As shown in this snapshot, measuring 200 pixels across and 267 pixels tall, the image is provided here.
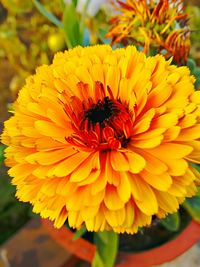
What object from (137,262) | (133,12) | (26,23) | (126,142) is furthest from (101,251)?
(26,23)

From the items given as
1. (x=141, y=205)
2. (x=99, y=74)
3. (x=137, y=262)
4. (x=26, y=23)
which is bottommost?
(x=137, y=262)

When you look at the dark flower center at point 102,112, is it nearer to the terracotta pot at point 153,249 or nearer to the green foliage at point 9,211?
the terracotta pot at point 153,249

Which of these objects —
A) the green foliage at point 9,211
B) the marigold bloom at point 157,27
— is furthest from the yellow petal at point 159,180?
the green foliage at point 9,211

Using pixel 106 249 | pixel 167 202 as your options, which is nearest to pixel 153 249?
pixel 106 249

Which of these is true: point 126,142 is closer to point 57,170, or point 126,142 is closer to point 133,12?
point 57,170

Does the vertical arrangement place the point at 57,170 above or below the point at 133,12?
below

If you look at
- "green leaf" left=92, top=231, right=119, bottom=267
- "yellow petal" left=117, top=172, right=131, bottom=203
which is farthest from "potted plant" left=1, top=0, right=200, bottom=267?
"green leaf" left=92, top=231, right=119, bottom=267
